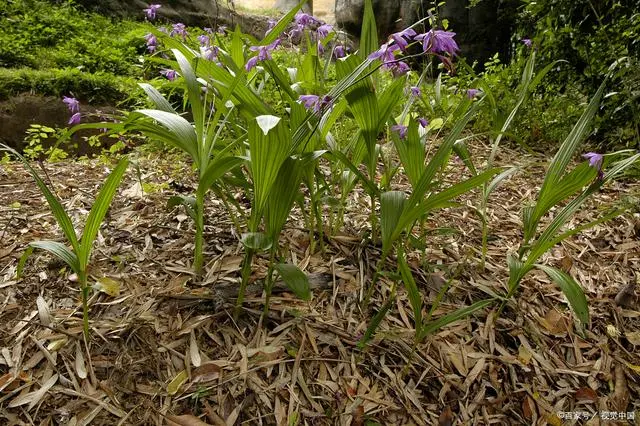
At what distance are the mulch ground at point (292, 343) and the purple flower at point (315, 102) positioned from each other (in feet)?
1.81

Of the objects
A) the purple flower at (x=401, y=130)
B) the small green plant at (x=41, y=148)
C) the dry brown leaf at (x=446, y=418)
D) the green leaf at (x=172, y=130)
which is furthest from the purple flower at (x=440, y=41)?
the small green plant at (x=41, y=148)

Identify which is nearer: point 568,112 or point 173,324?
point 173,324

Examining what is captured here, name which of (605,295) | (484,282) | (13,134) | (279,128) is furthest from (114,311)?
(13,134)

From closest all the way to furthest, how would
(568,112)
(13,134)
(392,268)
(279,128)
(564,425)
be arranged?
(279,128) → (564,425) → (392,268) → (568,112) → (13,134)

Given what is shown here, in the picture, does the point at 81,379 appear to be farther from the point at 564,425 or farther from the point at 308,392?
the point at 564,425

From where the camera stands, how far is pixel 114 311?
122cm

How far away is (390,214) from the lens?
3.87 feet

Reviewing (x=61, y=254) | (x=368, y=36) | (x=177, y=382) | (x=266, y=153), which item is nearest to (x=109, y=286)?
(x=61, y=254)

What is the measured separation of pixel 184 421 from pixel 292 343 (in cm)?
34

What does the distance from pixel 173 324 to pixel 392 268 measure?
28.6 inches

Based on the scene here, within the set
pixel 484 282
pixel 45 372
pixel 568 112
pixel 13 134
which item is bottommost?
pixel 484 282

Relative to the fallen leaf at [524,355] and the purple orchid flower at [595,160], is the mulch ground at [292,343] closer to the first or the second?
the fallen leaf at [524,355]

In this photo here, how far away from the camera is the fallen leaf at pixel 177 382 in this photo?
105 centimetres

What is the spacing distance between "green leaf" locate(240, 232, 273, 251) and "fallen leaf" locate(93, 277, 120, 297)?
480 millimetres
